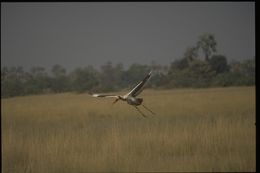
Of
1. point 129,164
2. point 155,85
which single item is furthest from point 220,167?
point 155,85

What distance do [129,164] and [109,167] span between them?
32 cm

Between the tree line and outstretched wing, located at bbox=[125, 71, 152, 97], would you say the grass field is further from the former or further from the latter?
the tree line

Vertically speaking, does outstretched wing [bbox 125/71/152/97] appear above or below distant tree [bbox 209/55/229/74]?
below

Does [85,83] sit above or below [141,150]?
above

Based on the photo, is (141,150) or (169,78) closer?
(141,150)

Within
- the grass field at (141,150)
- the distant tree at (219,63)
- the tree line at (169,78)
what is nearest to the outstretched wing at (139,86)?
the grass field at (141,150)

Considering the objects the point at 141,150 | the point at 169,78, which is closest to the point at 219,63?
the point at 169,78

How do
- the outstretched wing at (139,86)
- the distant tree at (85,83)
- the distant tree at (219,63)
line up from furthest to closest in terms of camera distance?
the distant tree at (219,63) → the distant tree at (85,83) → the outstretched wing at (139,86)

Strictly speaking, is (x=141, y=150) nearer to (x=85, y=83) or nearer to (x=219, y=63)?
(x=85, y=83)

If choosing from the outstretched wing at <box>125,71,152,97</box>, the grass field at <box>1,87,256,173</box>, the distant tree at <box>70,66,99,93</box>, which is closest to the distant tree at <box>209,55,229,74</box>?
the distant tree at <box>70,66,99,93</box>

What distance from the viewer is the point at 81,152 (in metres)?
6.75

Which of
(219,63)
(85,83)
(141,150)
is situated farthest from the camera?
(219,63)

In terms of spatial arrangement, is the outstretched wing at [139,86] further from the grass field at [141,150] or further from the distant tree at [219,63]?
the distant tree at [219,63]

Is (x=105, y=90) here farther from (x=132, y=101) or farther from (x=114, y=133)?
(x=132, y=101)
